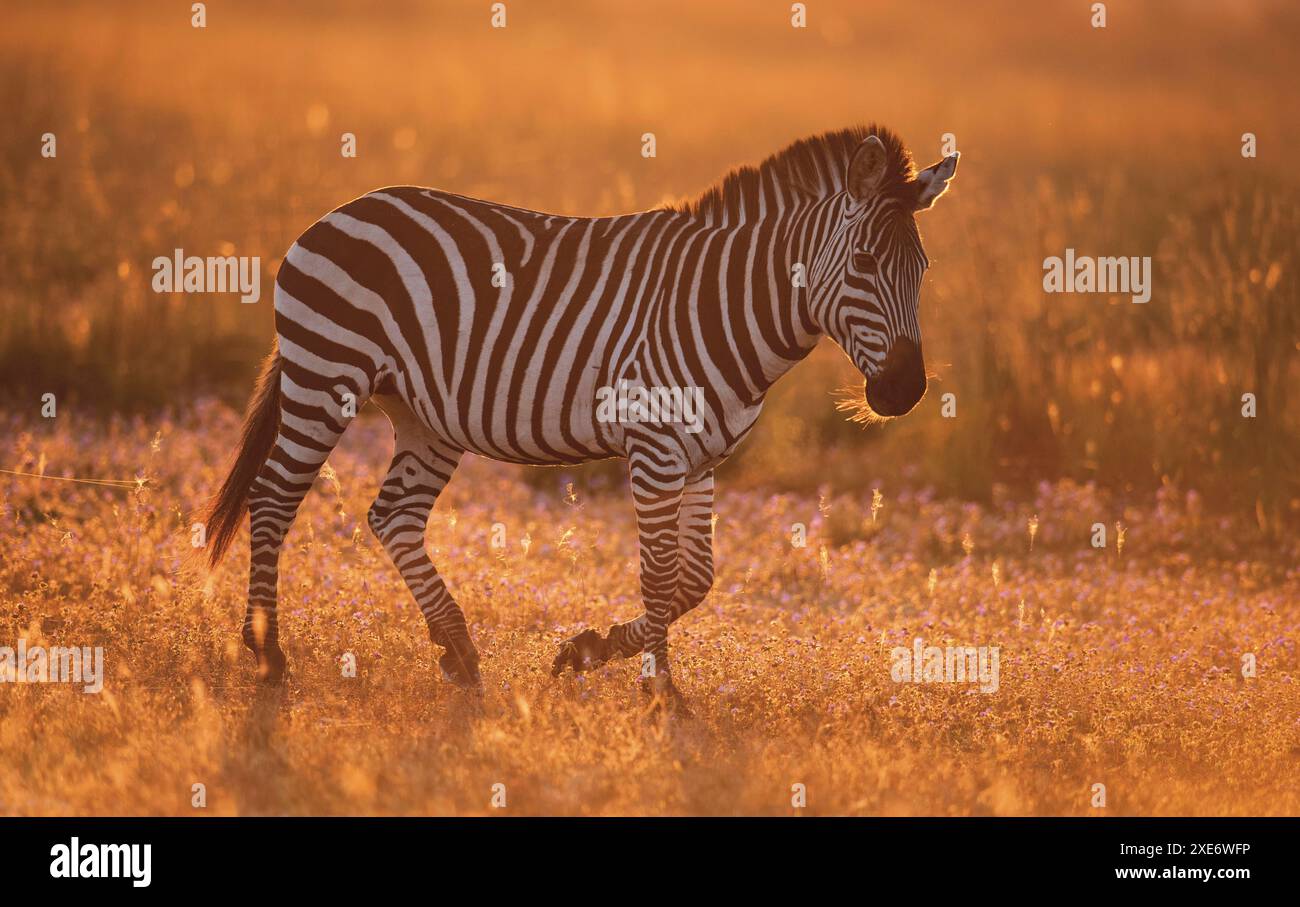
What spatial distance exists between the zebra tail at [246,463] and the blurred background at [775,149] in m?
5.15

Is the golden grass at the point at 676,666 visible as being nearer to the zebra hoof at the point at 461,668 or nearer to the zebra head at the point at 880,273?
the zebra hoof at the point at 461,668

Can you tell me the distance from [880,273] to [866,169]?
0.52 m

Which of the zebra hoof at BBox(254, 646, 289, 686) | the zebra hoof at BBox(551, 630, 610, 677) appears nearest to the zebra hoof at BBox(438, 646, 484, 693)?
the zebra hoof at BBox(551, 630, 610, 677)

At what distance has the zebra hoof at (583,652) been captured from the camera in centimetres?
786

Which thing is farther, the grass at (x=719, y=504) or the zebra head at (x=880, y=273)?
the zebra head at (x=880, y=273)

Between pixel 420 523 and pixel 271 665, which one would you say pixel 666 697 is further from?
pixel 271 665

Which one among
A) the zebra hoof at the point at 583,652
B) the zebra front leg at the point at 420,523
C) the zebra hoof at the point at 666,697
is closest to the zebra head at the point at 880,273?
the zebra hoof at the point at 666,697

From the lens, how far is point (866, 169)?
719cm

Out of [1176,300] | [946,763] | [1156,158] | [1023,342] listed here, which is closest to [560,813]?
[946,763]

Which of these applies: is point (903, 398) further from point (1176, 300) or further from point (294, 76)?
point (294, 76)

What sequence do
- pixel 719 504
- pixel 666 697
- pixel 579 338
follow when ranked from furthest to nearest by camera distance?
1. pixel 719 504
2. pixel 579 338
3. pixel 666 697

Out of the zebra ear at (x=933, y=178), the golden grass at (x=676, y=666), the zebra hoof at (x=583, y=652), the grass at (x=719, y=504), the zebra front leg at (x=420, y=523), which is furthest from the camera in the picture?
the zebra front leg at (x=420, y=523)

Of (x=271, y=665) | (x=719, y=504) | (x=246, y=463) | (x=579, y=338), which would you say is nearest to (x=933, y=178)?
(x=579, y=338)

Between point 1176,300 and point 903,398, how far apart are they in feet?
25.3
